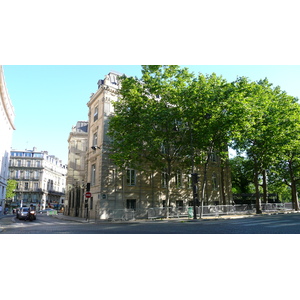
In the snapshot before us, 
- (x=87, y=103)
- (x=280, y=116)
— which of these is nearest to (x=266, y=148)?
(x=280, y=116)

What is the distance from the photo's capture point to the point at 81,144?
3888 cm

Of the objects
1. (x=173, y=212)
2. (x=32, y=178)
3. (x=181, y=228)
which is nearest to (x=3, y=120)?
(x=32, y=178)

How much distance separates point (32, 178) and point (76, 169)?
45.2 meters

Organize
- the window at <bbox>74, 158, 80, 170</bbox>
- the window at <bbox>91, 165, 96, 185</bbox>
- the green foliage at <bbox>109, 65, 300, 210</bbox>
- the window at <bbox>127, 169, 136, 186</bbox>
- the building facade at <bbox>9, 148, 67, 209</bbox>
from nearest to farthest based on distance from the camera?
the green foliage at <bbox>109, 65, 300, 210</bbox>
the window at <bbox>127, 169, 136, 186</bbox>
the window at <bbox>91, 165, 96, 185</bbox>
the window at <bbox>74, 158, 80, 170</bbox>
the building facade at <bbox>9, 148, 67, 209</bbox>

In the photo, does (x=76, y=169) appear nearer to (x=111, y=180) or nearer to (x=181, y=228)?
(x=111, y=180)

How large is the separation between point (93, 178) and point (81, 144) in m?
A: 11.4

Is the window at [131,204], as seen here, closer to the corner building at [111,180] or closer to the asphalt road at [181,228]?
the corner building at [111,180]

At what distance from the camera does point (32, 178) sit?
76250 mm

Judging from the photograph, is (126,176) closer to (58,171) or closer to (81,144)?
(81,144)

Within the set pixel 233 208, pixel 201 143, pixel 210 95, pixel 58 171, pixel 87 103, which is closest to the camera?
pixel 210 95

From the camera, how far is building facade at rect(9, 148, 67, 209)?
74.8m

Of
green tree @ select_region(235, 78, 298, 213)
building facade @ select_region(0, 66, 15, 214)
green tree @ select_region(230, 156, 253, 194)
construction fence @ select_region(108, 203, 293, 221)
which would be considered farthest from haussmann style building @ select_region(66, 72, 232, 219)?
green tree @ select_region(230, 156, 253, 194)

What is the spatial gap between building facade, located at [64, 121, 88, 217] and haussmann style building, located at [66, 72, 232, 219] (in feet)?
1.33

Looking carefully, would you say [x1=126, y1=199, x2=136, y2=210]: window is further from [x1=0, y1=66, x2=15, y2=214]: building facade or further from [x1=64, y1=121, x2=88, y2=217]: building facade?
[x1=0, y1=66, x2=15, y2=214]: building facade
